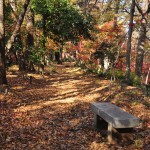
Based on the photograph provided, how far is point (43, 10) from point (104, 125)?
10.2 m

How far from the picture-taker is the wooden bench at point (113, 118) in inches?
217

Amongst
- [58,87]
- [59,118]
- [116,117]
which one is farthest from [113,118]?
[58,87]

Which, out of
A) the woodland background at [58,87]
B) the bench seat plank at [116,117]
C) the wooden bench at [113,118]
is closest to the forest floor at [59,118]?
the woodland background at [58,87]

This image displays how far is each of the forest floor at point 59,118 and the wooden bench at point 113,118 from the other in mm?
411

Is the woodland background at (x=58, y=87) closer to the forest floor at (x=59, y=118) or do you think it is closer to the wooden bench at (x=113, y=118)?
the forest floor at (x=59, y=118)

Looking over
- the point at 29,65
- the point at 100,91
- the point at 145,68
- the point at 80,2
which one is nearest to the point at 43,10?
the point at 29,65

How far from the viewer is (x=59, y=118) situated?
7.69 m

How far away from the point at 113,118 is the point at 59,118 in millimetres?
2608

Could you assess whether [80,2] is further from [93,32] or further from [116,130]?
[116,130]

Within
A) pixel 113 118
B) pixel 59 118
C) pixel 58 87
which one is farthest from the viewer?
pixel 58 87

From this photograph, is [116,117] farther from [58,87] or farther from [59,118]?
[58,87]

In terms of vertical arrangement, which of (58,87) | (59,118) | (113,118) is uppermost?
(113,118)

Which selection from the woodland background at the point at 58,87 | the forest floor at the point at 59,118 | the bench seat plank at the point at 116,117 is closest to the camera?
the bench seat plank at the point at 116,117

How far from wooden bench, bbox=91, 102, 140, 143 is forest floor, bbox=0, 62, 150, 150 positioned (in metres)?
0.41
